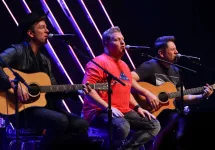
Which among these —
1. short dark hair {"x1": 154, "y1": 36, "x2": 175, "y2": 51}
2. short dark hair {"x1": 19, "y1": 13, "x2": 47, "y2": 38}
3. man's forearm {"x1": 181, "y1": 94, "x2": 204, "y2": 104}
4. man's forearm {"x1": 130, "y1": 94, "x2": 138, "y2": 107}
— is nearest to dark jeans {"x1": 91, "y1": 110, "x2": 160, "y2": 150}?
man's forearm {"x1": 130, "y1": 94, "x2": 138, "y2": 107}

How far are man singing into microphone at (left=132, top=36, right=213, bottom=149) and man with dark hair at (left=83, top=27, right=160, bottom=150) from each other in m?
0.41

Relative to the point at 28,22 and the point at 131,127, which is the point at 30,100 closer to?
the point at 28,22

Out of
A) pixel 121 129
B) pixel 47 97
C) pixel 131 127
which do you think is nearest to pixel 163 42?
pixel 131 127

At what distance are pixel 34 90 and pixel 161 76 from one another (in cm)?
214

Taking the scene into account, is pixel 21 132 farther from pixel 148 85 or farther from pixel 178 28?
pixel 178 28

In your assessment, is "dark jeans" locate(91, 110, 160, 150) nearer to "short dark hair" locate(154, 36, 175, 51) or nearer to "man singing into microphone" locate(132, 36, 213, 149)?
"man singing into microphone" locate(132, 36, 213, 149)

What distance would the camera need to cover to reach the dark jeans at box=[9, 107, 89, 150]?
15.7ft

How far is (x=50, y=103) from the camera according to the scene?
5.16 meters

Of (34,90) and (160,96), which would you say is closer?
(34,90)

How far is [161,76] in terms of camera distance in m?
6.34

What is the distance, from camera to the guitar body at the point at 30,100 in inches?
185

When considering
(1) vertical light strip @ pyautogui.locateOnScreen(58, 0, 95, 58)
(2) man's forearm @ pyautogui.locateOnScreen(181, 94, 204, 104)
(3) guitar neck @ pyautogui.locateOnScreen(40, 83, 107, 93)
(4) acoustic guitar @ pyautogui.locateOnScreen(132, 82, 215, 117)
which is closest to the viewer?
(3) guitar neck @ pyautogui.locateOnScreen(40, 83, 107, 93)

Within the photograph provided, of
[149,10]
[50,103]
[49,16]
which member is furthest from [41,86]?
[149,10]

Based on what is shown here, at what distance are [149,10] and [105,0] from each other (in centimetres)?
79
